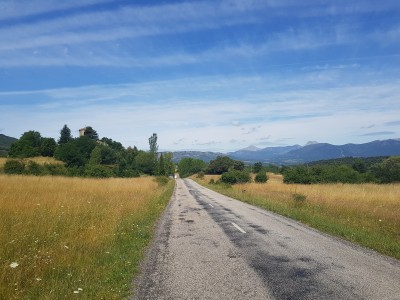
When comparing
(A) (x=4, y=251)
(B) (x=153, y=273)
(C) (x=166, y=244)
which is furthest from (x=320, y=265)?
(A) (x=4, y=251)

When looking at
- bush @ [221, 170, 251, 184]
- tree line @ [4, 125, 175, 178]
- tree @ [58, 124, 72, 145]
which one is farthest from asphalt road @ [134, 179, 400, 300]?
tree @ [58, 124, 72, 145]

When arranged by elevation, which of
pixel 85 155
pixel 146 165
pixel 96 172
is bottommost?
pixel 96 172

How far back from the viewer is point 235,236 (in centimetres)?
1127

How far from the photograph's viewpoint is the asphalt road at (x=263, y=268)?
5895mm

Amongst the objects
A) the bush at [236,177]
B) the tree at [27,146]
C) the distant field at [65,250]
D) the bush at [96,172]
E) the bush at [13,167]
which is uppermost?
the tree at [27,146]

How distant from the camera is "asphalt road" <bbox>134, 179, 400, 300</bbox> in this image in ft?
19.3

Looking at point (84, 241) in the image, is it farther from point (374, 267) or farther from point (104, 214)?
point (374, 267)

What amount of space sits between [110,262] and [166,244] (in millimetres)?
2589

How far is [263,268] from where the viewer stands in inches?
289

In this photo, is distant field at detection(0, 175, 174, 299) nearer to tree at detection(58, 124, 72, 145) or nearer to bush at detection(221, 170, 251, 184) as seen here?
bush at detection(221, 170, 251, 184)

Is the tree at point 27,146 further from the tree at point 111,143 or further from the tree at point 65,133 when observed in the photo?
the tree at point 111,143

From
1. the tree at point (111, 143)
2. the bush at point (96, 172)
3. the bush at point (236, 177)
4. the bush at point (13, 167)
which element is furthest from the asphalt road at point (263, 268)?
the tree at point (111, 143)

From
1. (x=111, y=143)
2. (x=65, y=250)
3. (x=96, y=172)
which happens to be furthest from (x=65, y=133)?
(x=65, y=250)

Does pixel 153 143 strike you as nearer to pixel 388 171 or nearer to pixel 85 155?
pixel 85 155
